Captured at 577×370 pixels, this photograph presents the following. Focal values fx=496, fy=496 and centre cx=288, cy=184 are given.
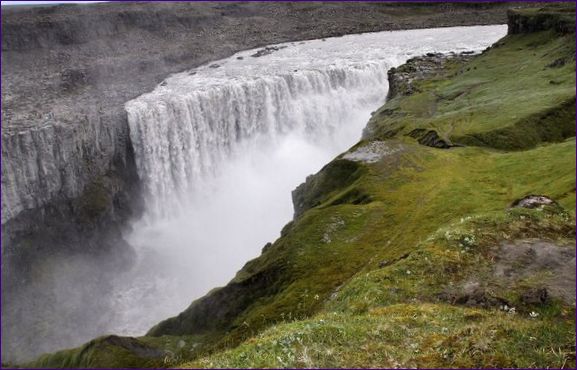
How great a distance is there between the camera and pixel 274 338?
41.5ft

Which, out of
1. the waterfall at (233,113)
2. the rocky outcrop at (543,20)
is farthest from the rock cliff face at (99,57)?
the rocky outcrop at (543,20)

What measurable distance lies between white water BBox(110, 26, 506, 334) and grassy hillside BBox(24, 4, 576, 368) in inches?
702

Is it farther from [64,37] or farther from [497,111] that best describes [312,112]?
[64,37]

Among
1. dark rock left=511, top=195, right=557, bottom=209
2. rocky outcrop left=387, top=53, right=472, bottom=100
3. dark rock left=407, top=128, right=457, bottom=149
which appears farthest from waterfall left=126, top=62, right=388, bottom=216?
dark rock left=511, top=195, right=557, bottom=209

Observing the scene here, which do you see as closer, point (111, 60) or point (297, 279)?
point (297, 279)

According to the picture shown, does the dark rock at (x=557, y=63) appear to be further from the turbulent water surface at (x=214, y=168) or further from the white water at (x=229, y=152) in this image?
the turbulent water surface at (x=214, y=168)

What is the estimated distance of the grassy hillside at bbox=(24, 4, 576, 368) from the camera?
12.0 metres

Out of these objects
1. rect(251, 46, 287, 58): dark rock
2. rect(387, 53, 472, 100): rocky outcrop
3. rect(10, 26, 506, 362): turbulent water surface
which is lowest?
rect(10, 26, 506, 362): turbulent water surface

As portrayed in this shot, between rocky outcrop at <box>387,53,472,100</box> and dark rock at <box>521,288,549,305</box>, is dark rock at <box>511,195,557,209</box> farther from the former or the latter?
rocky outcrop at <box>387,53,472,100</box>

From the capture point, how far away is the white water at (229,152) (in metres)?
57.1

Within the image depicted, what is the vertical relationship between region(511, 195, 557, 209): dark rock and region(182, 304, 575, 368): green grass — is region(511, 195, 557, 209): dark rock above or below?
above

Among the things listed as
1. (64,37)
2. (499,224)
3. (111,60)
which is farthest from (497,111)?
(64,37)

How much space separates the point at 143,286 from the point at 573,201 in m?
44.5

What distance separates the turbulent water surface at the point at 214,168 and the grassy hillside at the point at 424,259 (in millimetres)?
17384
